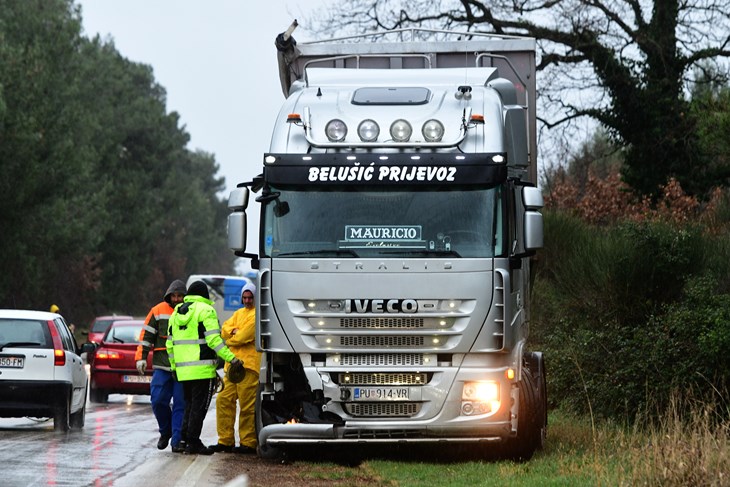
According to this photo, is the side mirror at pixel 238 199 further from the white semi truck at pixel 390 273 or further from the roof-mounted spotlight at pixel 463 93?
the roof-mounted spotlight at pixel 463 93

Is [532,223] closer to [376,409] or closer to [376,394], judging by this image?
[376,394]

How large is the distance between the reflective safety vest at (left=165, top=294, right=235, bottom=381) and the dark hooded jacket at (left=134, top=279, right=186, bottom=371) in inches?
24.1

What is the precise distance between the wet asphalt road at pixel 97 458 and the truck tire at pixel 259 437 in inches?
19.7

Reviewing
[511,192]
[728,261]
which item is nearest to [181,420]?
[511,192]

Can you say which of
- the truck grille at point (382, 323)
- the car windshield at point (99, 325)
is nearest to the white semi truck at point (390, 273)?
the truck grille at point (382, 323)

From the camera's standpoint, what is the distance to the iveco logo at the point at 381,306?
525 inches

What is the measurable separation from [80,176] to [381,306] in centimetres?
4605

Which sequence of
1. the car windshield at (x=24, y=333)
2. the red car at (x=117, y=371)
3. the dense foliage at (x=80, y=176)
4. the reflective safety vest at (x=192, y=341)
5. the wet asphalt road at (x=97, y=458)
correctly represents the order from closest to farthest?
the wet asphalt road at (x=97, y=458) → the reflective safety vest at (x=192, y=341) → the car windshield at (x=24, y=333) → the red car at (x=117, y=371) → the dense foliage at (x=80, y=176)

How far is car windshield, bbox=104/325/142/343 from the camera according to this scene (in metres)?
28.1

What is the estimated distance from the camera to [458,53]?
1609cm

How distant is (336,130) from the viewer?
45.5ft

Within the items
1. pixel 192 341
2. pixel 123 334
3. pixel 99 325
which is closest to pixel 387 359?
pixel 192 341

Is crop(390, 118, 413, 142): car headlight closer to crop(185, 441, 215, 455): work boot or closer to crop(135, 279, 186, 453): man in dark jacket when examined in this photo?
crop(135, 279, 186, 453): man in dark jacket

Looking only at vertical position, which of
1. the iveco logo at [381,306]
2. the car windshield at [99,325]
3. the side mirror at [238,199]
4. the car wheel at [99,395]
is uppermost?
the side mirror at [238,199]
